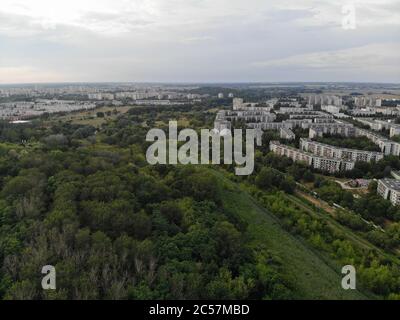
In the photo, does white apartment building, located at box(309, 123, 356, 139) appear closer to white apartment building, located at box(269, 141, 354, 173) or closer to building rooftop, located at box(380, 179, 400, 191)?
white apartment building, located at box(269, 141, 354, 173)

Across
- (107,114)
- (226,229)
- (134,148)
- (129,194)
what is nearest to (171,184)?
(129,194)

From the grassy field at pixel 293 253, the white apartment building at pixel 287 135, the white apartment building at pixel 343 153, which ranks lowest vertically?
the grassy field at pixel 293 253

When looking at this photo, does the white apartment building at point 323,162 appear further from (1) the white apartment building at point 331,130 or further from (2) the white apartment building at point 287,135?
(1) the white apartment building at point 331,130

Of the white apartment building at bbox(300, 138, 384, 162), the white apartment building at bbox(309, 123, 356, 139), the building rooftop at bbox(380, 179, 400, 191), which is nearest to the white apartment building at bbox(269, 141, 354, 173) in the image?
the white apartment building at bbox(300, 138, 384, 162)

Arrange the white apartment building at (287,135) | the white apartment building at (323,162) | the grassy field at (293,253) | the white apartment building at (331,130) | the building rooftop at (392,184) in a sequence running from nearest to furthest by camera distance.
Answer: the grassy field at (293,253) < the building rooftop at (392,184) < the white apartment building at (323,162) < the white apartment building at (287,135) < the white apartment building at (331,130)

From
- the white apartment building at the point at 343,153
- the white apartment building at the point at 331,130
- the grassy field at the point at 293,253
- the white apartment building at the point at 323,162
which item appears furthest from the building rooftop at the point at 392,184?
Result: the white apartment building at the point at 331,130

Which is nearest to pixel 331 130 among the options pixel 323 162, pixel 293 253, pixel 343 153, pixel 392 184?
pixel 343 153

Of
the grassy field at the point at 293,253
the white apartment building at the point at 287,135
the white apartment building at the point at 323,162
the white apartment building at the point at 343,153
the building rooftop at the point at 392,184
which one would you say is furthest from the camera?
the white apartment building at the point at 287,135

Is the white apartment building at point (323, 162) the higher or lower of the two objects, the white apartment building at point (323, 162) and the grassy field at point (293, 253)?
the higher
